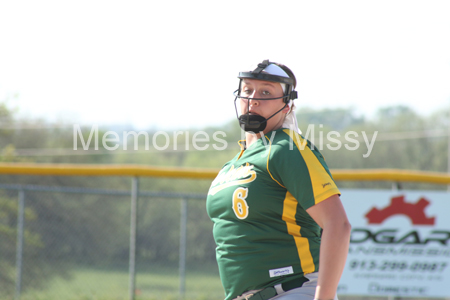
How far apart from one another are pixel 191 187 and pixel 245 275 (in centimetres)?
1766

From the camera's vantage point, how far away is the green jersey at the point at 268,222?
1953 mm

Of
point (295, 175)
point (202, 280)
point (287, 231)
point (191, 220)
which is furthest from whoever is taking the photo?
point (191, 220)

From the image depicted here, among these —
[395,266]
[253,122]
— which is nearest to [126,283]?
[395,266]

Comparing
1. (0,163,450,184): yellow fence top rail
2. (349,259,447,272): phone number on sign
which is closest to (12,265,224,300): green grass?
(0,163,450,184): yellow fence top rail

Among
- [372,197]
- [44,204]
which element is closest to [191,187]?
[44,204]

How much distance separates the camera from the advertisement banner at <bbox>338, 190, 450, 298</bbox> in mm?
5820

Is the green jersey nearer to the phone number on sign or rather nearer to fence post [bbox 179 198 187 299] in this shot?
the phone number on sign

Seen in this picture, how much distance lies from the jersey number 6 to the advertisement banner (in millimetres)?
4117

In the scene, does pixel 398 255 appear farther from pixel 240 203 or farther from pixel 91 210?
pixel 91 210

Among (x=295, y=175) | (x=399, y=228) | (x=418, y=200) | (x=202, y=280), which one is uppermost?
(x=295, y=175)

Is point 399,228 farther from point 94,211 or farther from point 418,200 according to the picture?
point 94,211

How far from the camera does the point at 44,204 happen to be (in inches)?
459

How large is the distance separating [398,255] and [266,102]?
174 inches

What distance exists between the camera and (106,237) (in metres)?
12.8
